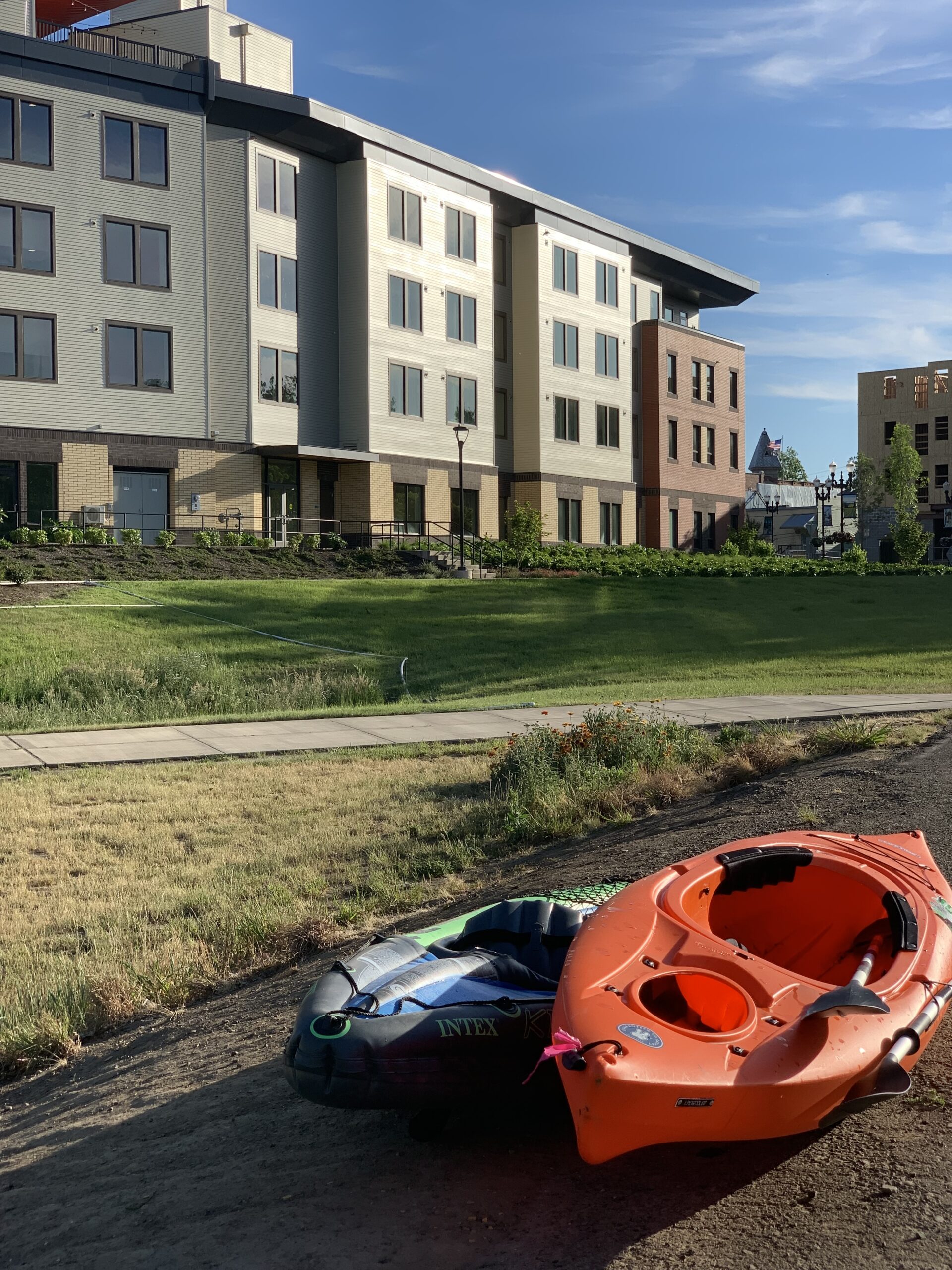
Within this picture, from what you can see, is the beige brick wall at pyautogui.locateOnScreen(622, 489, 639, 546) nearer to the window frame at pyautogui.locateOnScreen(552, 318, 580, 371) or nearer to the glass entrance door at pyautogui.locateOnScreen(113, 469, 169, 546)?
the window frame at pyautogui.locateOnScreen(552, 318, 580, 371)

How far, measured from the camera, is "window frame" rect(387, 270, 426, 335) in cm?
3828

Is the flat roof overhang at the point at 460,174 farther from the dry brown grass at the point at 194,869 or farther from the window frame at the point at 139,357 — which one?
the dry brown grass at the point at 194,869

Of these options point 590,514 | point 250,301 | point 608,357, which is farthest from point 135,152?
point 590,514

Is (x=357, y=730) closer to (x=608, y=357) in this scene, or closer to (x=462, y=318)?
(x=462, y=318)

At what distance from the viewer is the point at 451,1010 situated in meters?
4.19

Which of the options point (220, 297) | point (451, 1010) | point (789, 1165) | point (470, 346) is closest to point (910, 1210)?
point (789, 1165)

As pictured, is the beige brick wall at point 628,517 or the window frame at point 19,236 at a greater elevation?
the window frame at point 19,236

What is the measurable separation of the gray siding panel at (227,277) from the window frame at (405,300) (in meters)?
5.03

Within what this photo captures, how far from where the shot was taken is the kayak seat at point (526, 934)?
498 centimetres

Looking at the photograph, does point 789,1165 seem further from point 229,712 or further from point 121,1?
point 121,1

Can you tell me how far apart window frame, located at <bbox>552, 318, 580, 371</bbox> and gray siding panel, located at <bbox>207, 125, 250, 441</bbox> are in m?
13.6

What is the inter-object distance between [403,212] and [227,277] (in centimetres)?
703

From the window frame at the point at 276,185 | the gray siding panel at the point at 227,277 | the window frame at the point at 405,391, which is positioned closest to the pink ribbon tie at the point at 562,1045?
the gray siding panel at the point at 227,277

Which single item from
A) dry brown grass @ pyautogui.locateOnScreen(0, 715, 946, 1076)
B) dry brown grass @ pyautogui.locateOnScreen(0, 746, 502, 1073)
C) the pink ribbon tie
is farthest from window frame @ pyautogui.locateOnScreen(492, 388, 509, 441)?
the pink ribbon tie
